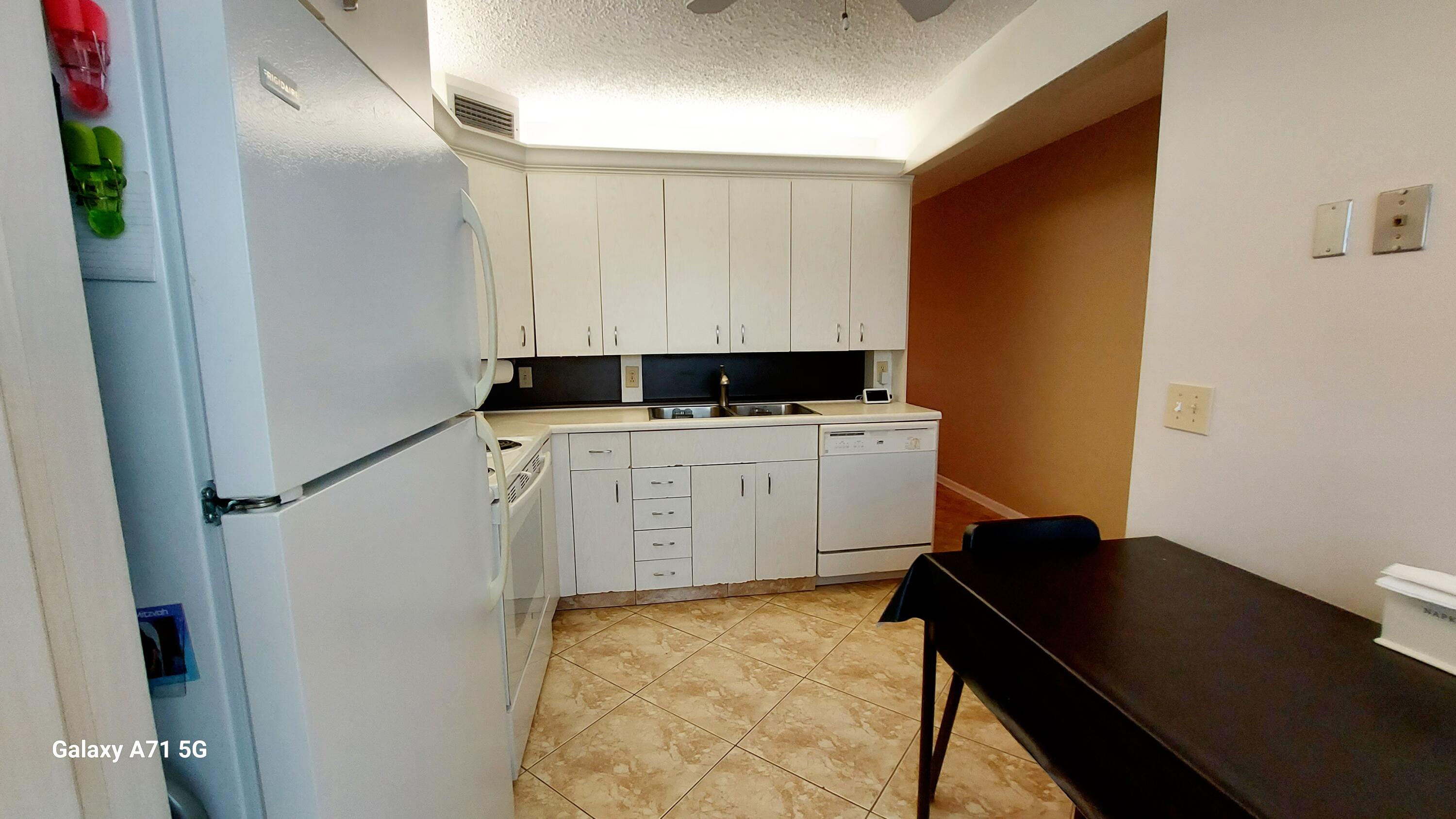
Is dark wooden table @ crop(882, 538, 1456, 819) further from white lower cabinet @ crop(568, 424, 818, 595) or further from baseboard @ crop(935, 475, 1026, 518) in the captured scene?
baseboard @ crop(935, 475, 1026, 518)

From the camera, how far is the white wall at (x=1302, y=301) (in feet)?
3.07

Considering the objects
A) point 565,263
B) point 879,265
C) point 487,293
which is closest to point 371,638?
point 487,293

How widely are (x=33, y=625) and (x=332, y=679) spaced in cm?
27

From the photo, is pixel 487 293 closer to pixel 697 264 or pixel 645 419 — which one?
pixel 645 419

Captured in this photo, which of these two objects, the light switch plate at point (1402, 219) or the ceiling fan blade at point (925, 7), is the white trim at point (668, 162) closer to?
the ceiling fan blade at point (925, 7)

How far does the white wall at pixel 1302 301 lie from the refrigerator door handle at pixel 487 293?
167 cm

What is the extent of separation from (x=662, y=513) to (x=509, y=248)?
5.00ft

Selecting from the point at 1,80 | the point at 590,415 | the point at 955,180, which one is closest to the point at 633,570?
the point at 590,415

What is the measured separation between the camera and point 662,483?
8.46ft

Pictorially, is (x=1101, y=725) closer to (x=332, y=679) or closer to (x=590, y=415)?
(x=332, y=679)

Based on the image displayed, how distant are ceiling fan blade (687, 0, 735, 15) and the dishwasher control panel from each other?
1.78m

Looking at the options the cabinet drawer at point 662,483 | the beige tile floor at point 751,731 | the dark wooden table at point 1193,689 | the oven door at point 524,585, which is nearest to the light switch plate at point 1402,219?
the dark wooden table at point 1193,689

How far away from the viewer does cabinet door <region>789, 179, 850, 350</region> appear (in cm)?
290

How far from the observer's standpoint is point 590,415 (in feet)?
9.25
